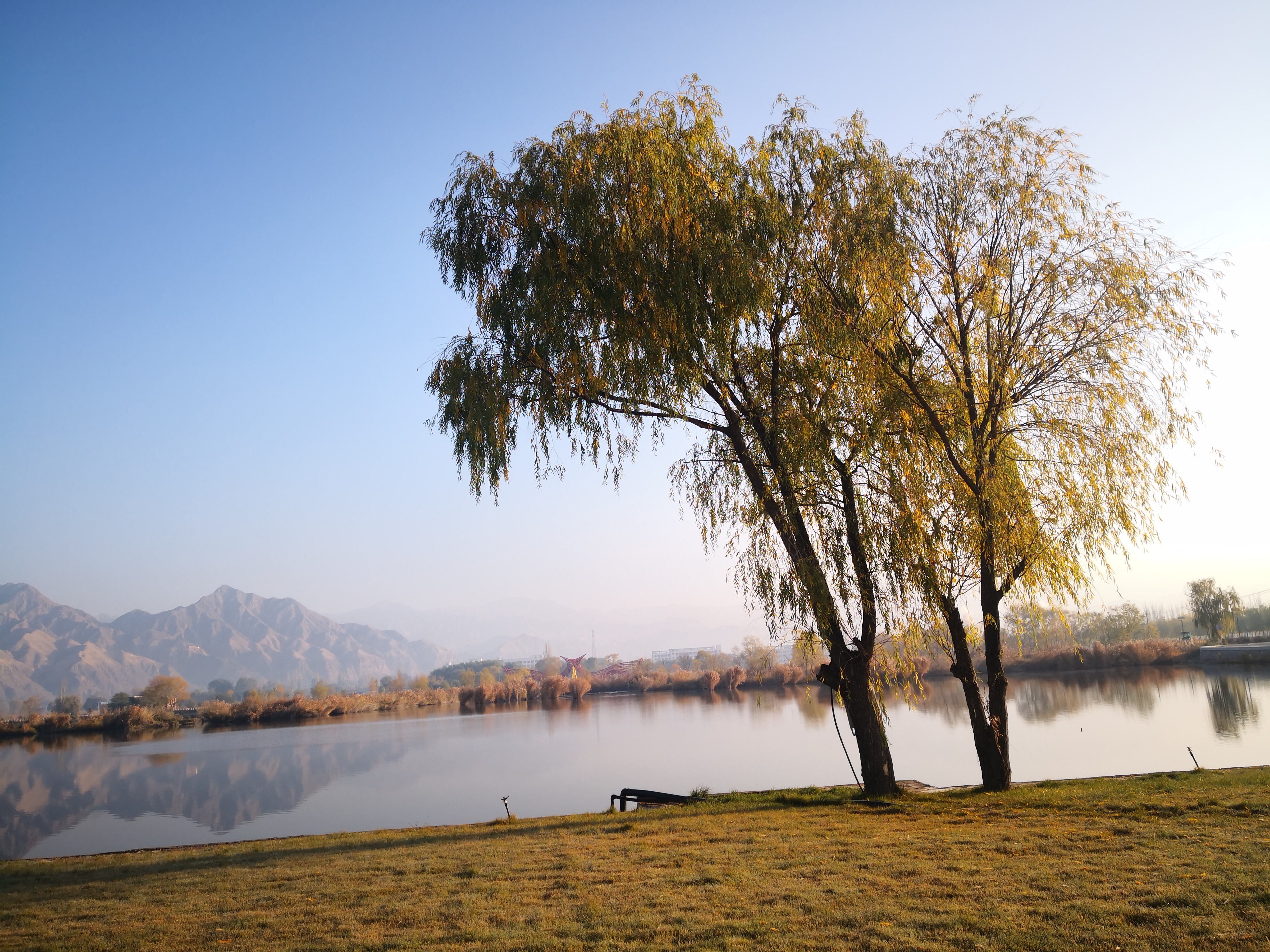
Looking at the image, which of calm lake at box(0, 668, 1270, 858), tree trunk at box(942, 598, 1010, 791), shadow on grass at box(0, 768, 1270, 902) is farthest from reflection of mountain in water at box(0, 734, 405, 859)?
tree trunk at box(942, 598, 1010, 791)

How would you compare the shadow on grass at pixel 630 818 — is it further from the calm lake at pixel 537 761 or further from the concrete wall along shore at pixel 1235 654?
the concrete wall along shore at pixel 1235 654

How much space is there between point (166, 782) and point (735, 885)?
21.4m

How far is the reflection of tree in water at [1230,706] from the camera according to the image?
1788 cm

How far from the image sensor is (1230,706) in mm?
21844

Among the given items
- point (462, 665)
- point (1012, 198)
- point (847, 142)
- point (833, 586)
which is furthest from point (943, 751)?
point (462, 665)

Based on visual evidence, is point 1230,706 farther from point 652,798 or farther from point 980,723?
point 652,798

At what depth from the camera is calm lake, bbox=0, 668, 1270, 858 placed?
45.6 feet

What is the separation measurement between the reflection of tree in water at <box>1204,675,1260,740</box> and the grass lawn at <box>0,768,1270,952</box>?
40.6 feet

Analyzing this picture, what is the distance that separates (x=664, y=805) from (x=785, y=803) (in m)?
1.65

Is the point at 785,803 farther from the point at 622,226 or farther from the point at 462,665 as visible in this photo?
the point at 462,665

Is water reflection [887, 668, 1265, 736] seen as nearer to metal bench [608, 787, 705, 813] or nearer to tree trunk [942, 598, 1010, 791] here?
tree trunk [942, 598, 1010, 791]

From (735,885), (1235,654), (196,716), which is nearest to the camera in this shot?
(735,885)

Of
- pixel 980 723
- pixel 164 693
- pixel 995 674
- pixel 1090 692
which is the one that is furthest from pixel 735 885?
pixel 164 693

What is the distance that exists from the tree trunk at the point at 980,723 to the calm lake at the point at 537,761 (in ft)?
12.6
